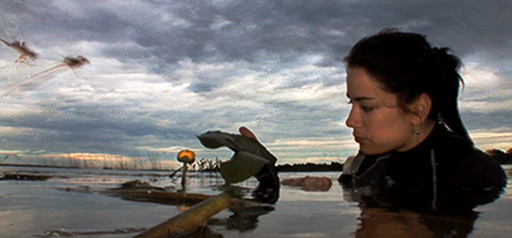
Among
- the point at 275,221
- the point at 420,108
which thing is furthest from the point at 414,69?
the point at 275,221

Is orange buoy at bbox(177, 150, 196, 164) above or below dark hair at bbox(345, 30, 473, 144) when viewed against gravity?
below

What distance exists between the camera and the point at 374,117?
3.31 metres

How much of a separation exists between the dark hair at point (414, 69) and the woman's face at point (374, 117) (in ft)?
0.23

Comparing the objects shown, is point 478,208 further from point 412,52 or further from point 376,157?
point 376,157

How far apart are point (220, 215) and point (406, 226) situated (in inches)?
27.3

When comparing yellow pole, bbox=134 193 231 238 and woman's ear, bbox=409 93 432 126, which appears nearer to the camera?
yellow pole, bbox=134 193 231 238

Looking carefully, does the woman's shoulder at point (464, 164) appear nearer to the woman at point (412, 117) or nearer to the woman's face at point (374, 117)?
the woman at point (412, 117)

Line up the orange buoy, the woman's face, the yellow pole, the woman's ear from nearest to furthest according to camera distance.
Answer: the yellow pole < the orange buoy < the woman's face < the woman's ear

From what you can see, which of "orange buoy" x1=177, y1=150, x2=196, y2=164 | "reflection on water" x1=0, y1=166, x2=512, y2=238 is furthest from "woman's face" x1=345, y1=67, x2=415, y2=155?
"orange buoy" x1=177, y1=150, x2=196, y2=164

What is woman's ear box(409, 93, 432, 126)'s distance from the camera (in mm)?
3453

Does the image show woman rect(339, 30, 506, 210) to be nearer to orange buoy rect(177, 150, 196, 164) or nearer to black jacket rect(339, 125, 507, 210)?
black jacket rect(339, 125, 507, 210)

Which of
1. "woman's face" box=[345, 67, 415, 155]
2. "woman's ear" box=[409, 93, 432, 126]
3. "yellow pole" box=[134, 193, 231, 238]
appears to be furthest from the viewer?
"woman's ear" box=[409, 93, 432, 126]

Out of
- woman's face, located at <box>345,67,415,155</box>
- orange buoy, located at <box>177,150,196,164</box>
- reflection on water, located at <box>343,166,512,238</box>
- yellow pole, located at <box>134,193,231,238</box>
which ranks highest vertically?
woman's face, located at <box>345,67,415,155</box>

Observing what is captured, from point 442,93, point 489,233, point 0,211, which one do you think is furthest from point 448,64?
point 0,211
